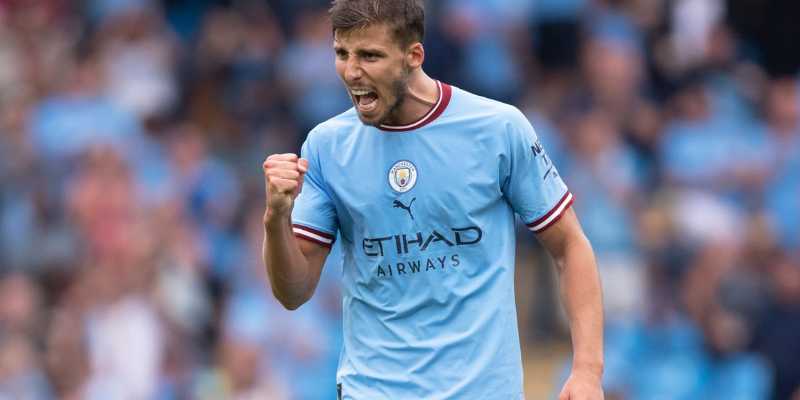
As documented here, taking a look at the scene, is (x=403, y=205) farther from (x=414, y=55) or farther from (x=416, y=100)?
(x=414, y=55)

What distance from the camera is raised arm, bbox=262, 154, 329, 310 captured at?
4953 mm

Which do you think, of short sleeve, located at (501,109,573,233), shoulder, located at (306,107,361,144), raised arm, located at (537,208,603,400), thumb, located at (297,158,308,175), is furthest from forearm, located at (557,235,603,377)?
thumb, located at (297,158,308,175)

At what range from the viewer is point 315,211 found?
540 cm

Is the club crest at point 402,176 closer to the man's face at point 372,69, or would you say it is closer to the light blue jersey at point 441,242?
the light blue jersey at point 441,242

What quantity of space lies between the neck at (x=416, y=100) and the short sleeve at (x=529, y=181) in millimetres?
285

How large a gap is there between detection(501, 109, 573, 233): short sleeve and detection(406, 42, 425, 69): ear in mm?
360

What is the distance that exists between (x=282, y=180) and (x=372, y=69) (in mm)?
490

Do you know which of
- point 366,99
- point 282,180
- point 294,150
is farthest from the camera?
point 294,150

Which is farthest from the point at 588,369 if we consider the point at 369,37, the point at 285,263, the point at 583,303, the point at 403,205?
the point at 369,37

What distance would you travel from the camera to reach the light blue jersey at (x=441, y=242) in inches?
204

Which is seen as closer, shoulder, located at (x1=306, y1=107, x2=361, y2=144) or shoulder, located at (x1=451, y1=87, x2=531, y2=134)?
shoulder, located at (x1=451, y1=87, x2=531, y2=134)

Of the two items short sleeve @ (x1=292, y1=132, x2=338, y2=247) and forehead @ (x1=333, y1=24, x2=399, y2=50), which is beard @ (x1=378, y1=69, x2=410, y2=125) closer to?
forehead @ (x1=333, y1=24, x2=399, y2=50)

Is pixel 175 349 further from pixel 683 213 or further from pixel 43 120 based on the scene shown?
pixel 683 213

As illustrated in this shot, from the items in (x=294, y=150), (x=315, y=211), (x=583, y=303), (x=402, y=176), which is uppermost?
(x=402, y=176)
